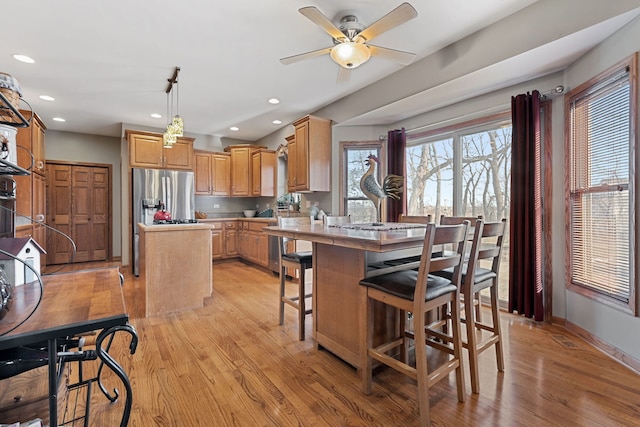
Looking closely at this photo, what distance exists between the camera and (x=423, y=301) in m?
1.48

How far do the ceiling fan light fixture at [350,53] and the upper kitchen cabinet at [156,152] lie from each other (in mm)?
3779

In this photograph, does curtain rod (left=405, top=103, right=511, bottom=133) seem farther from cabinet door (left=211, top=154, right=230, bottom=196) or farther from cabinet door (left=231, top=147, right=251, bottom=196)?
cabinet door (left=211, top=154, right=230, bottom=196)

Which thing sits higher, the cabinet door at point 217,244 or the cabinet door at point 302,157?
the cabinet door at point 302,157

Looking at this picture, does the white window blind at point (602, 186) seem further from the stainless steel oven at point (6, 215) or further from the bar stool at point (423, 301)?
the stainless steel oven at point (6, 215)

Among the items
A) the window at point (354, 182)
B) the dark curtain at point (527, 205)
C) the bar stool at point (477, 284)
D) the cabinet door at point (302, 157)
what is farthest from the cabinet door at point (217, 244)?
the dark curtain at point (527, 205)

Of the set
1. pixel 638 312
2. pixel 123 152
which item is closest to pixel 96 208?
pixel 123 152

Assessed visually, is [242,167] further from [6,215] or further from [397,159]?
[6,215]

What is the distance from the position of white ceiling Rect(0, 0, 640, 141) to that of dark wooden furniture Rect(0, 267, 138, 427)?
210cm

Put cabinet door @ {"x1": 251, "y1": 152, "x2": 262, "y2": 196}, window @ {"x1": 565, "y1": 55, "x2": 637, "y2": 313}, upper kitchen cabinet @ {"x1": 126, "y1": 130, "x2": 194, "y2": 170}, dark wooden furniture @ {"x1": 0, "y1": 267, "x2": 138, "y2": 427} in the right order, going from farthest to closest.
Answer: cabinet door @ {"x1": 251, "y1": 152, "x2": 262, "y2": 196} < upper kitchen cabinet @ {"x1": 126, "y1": 130, "x2": 194, "y2": 170} < window @ {"x1": 565, "y1": 55, "x2": 637, "y2": 313} < dark wooden furniture @ {"x1": 0, "y1": 267, "x2": 138, "y2": 427}

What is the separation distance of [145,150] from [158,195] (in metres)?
0.79

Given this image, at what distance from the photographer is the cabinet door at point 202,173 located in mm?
5781

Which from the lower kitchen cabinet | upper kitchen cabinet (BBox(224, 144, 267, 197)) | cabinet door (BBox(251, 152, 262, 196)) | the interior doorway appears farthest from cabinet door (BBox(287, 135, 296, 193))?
the interior doorway

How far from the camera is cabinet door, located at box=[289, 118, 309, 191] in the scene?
438 cm

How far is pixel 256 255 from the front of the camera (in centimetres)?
530
